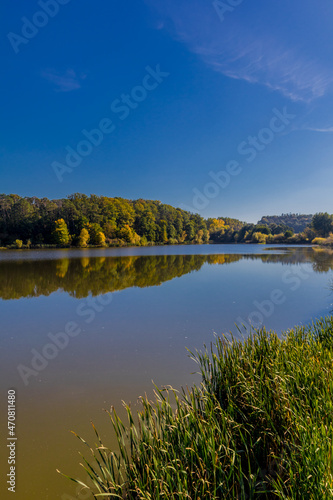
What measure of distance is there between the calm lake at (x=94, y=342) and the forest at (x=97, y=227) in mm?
46190

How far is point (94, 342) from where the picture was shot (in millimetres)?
5945

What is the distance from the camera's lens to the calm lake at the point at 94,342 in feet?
9.73

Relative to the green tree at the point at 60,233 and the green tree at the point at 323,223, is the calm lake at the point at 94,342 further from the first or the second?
the green tree at the point at 323,223

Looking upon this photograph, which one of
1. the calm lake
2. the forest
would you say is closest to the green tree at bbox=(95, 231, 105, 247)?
the forest

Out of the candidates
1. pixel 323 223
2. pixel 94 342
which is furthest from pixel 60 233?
pixel 323 223

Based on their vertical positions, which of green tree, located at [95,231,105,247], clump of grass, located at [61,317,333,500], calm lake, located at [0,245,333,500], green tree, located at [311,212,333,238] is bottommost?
calm lake, located at [0,245,333,500]

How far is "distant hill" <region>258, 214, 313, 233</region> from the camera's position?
380 ft

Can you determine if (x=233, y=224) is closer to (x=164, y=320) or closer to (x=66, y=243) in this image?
(x=66, y=243)

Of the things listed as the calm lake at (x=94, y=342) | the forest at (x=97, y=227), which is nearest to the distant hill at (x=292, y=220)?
the forest at (x=97, y=227)

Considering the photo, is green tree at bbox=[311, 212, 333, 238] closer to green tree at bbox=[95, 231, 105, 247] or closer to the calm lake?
green tree at bbox=[95, 231, 105, 247]

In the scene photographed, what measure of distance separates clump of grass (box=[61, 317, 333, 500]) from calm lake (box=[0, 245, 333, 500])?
66 cm

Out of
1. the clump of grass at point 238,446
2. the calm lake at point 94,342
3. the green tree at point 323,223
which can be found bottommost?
the calm lake at point 94,342

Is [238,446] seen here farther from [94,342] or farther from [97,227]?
[97,227]

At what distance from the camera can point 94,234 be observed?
196 feet
